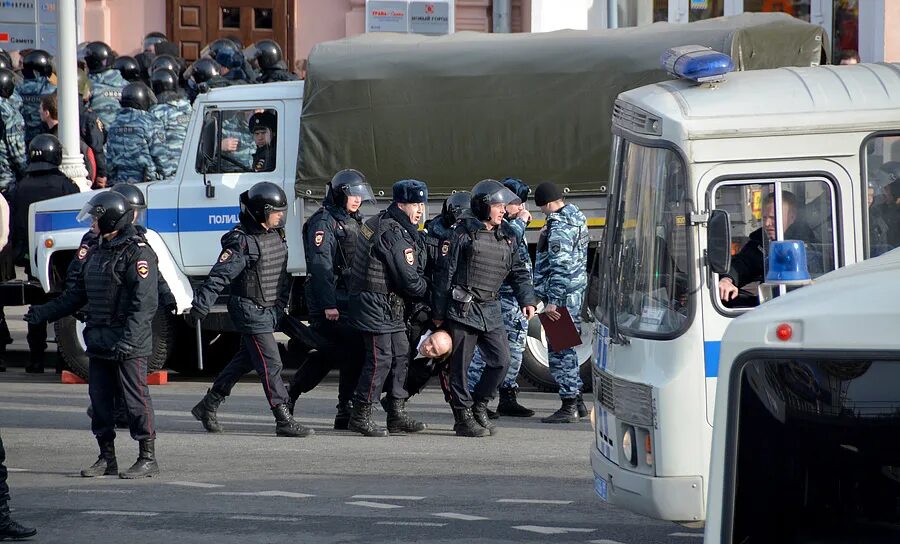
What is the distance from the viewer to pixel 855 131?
667 cm

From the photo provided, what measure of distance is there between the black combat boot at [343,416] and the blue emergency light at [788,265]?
5.85m

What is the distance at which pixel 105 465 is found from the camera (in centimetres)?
936

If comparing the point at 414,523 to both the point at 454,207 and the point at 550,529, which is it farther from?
the point at 454,207

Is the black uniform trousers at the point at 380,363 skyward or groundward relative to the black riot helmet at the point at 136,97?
groundward

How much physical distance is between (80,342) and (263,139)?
7.61 ft

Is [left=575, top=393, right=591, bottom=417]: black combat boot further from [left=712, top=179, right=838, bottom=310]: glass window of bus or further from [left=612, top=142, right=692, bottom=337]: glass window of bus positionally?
[left=712, top=179, right=838, bottom=310]: glass window of bus

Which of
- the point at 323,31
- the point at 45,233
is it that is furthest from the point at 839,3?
the point at 45,233

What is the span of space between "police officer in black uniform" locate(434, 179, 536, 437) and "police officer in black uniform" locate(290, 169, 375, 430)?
0.77 m

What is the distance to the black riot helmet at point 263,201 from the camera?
10.4 m

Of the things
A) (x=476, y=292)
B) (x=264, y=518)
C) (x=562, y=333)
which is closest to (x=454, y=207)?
(x=476, y=292)

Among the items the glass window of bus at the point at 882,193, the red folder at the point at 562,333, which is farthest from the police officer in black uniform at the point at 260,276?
the glass window of bus at the point at 882,193

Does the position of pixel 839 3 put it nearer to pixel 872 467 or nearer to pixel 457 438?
pixel 457 438

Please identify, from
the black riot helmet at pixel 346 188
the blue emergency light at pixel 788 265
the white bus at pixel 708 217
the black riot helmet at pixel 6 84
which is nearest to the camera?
the blue emergency light at pixel 788 265

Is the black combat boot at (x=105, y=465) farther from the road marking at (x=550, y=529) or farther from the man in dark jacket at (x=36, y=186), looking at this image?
the man in dark jacket at (x=36, y=186)
